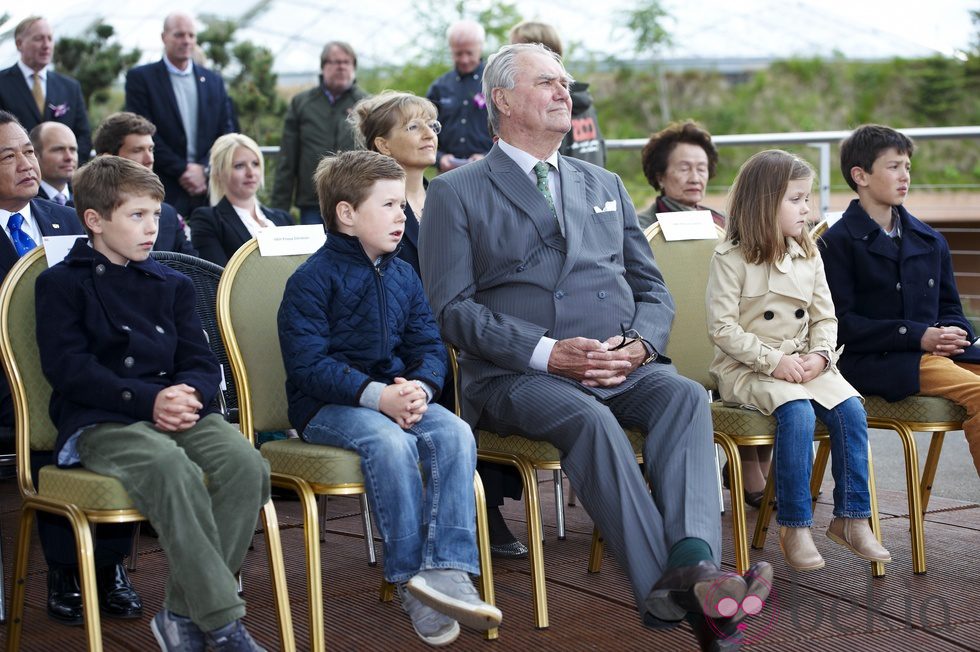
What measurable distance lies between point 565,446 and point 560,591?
543 mm

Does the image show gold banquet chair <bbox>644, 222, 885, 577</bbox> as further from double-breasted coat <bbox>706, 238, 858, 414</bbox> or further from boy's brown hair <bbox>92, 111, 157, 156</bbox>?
boy's brown hair <bbox>92, 111, 157, 156</bbox>

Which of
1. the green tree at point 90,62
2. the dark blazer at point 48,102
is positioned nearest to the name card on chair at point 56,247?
the dark blazer at point 48,102

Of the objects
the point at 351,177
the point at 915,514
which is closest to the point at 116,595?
the point at 351,177

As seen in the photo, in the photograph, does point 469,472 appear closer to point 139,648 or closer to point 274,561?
point 274,561

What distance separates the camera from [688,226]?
143 inches

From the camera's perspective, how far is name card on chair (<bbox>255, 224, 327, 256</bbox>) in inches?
119

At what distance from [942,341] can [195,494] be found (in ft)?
7.15

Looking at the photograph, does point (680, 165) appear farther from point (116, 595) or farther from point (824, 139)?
point (116, 595)

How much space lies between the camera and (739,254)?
131 inches

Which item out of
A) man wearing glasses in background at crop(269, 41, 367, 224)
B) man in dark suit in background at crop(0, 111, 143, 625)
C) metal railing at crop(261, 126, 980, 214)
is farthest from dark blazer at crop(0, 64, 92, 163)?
metal railing at crop(261, 126, 980, 214)

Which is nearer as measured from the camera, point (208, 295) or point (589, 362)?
point (589, 362)

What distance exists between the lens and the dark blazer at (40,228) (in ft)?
9.48

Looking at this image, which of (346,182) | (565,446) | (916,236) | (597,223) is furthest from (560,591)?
(916,236)

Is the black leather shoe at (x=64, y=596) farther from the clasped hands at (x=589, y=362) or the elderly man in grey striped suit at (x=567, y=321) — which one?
the clasped hands at (x=589, y=362)
